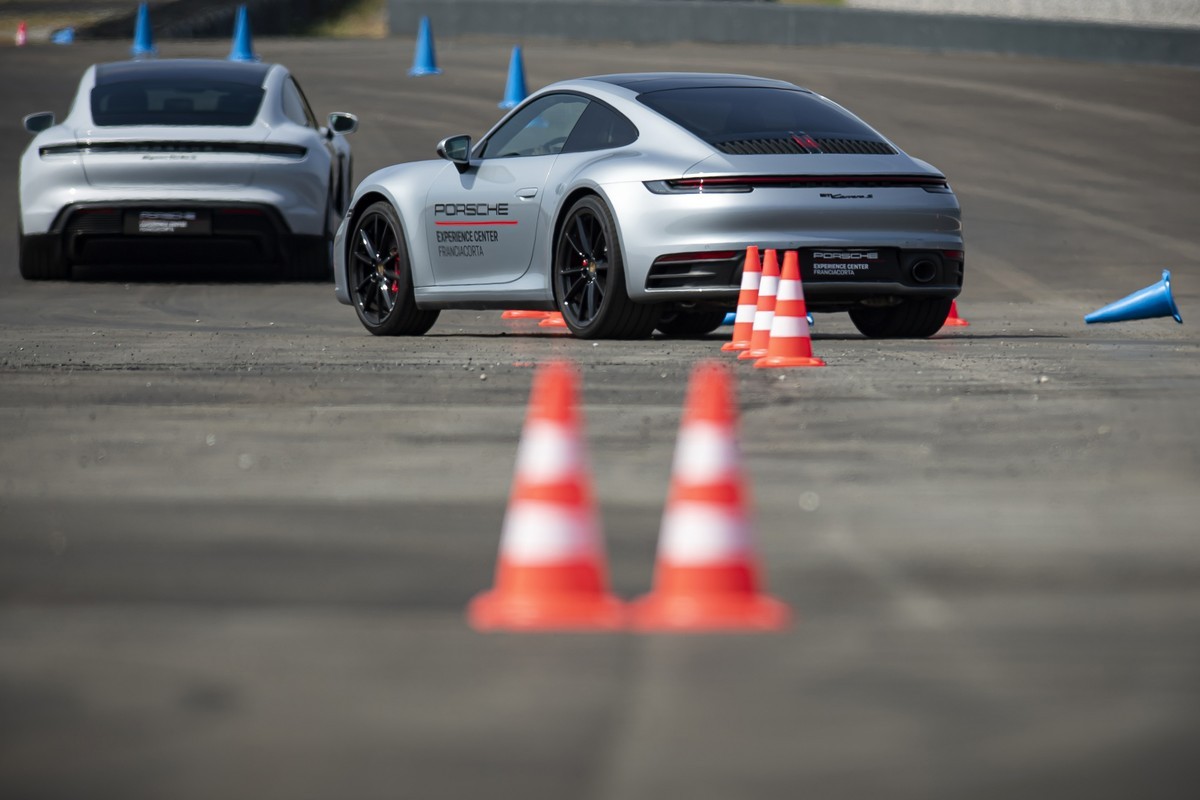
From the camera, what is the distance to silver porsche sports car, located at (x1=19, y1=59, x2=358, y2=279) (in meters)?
15.6

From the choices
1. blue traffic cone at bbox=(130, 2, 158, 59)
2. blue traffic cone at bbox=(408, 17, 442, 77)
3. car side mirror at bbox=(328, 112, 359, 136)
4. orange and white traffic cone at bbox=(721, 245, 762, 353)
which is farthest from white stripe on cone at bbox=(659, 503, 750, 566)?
blue traffic cone at bbox=(130, 2, 158, 59)

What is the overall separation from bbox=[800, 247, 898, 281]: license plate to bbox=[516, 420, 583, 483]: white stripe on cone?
631 centimetres

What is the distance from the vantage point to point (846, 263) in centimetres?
1125

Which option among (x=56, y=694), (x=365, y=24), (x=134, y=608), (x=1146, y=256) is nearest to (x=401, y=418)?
(x=134, y=608)

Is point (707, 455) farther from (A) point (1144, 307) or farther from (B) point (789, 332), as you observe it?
(A) point (1144, 307)

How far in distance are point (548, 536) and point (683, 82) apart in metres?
7.61

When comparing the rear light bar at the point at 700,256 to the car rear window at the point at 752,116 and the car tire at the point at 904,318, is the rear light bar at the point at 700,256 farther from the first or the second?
the car tire at the point at 904,318

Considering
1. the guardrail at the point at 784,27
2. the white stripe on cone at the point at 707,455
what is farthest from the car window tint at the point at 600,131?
the guardrail at the point at 784,27

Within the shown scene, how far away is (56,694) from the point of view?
4316 mm

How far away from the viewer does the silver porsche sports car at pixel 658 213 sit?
11.1 metres

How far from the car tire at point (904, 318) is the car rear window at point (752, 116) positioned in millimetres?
946

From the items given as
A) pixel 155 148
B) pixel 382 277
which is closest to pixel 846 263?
pixel 382 277

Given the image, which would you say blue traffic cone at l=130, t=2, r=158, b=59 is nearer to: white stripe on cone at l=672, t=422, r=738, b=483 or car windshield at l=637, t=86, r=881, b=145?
car windshield at l=637, t=86, r=881, b=145

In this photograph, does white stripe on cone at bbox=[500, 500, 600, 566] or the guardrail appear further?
the guardrail
